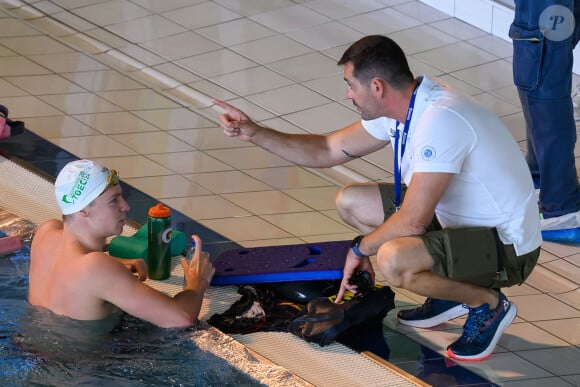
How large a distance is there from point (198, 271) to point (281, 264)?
506 mm

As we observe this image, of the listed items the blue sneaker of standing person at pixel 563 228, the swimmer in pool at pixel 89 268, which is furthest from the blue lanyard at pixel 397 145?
the blue sneaker of standing person at pixel 563 228

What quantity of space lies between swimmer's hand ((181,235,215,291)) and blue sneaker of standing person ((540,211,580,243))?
1961 mm

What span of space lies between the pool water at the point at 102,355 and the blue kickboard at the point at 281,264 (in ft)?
1.75

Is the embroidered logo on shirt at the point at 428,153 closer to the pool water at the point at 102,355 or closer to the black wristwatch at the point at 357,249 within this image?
the black wristwatch at the point at 357,249

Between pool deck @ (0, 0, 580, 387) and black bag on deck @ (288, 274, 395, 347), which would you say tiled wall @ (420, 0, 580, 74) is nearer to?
pool deck @ (0, 0, 580, 387)

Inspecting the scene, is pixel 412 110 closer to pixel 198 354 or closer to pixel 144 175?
pixel 198 354

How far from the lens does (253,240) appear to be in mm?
5926

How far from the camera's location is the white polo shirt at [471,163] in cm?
461

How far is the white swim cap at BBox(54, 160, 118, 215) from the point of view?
452cm

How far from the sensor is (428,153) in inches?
181

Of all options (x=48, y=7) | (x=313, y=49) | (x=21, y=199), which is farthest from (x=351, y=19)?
(x=21, y=199)

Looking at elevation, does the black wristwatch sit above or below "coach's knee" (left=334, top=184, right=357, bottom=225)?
above

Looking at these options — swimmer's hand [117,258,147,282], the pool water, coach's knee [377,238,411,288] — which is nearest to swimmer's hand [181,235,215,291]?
the pool water

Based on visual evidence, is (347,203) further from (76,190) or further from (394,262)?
(76,190)
